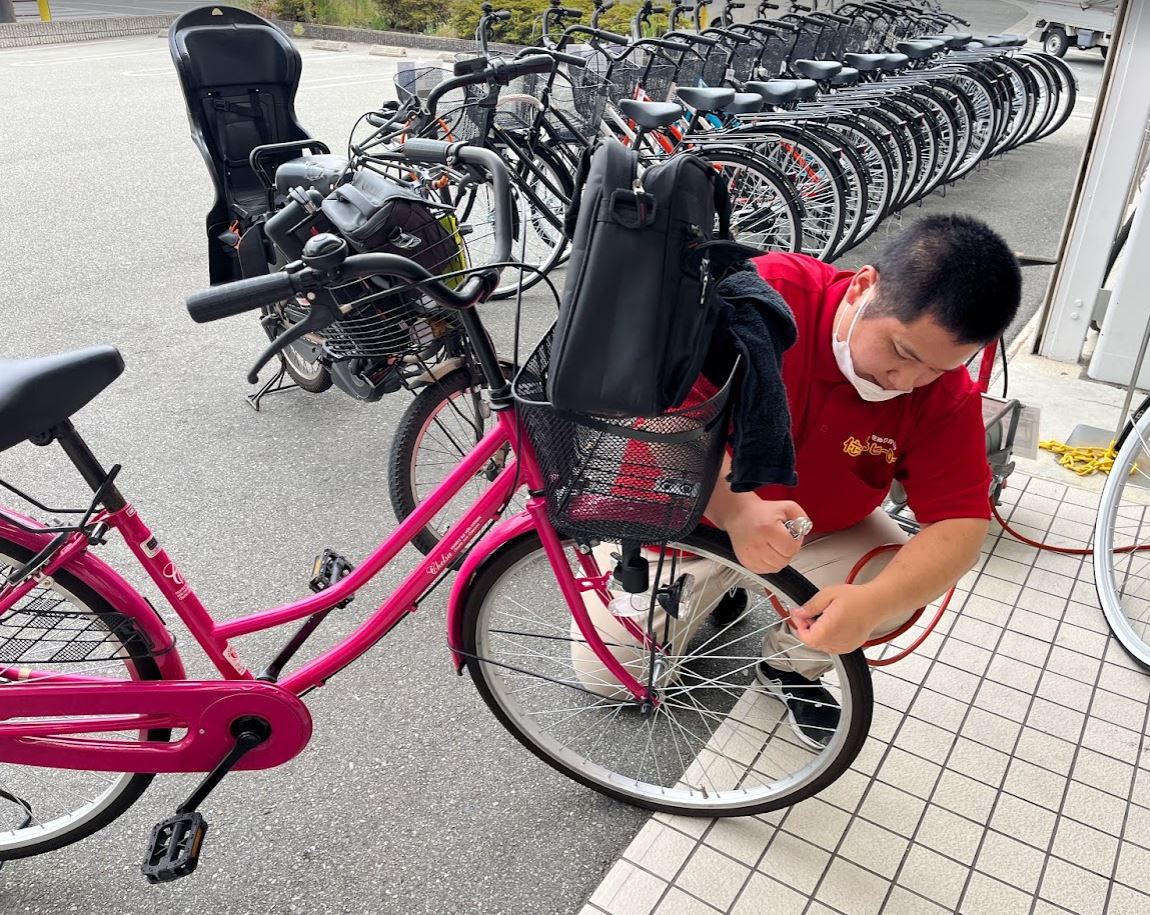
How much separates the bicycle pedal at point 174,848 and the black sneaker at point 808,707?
58.1 inches

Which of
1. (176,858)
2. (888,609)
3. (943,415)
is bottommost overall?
(176,858)

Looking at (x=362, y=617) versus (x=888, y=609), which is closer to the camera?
(x=888, y=609)

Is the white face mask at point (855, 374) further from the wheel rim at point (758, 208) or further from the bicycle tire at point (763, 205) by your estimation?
the wheel rim at point (758, 208)

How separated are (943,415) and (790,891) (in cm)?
112

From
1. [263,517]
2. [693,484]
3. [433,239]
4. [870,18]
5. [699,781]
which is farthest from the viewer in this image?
[870,18]

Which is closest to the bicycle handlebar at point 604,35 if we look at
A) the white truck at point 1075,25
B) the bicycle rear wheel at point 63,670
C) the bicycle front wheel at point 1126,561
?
the bicycle front wheel at point 1126,561

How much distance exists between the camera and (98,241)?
612cm

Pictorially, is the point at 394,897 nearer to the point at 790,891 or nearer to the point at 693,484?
the point at 790,891

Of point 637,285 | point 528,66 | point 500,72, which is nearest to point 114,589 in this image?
point 637,285

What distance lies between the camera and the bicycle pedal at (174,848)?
75.9 inches

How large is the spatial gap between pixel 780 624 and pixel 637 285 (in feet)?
4.33

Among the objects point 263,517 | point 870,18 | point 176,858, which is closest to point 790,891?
point 176,858

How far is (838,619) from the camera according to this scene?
1.82 m

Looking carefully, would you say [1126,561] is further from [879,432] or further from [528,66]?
[528,66]
